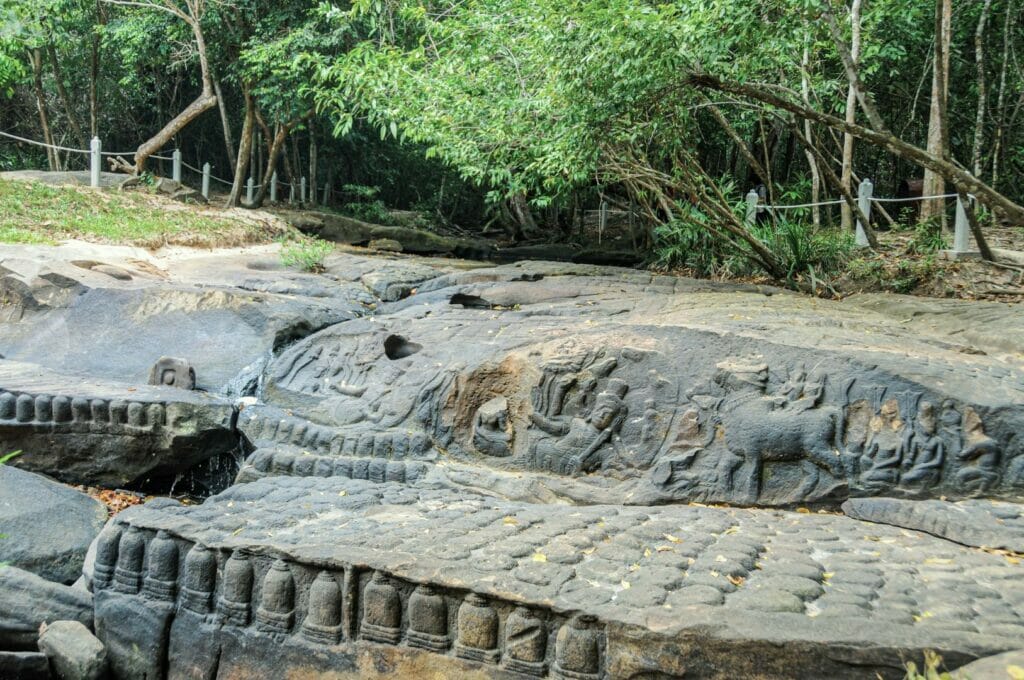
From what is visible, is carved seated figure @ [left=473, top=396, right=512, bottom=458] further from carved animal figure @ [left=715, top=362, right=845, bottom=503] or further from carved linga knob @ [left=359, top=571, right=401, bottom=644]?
carved linga knob @ [left=359, top=571, right=401, bottom=644]

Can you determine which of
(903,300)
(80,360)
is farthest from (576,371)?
(80,360)

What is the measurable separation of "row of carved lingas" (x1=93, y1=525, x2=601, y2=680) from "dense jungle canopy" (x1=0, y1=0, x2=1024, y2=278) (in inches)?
176

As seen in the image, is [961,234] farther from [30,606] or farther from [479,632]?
[30,606]

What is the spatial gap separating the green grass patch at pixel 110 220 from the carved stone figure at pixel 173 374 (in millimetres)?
4250

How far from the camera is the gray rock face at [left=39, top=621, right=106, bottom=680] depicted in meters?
4.01

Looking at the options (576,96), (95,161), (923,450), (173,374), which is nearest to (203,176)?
(95,161)

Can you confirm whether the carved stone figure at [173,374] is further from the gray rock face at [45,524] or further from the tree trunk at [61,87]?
the tree trunk at [61,87]

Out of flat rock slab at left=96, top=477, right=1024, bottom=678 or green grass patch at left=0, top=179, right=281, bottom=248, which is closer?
flat rock slab at left=96, top=477, right=1024, bottom=678

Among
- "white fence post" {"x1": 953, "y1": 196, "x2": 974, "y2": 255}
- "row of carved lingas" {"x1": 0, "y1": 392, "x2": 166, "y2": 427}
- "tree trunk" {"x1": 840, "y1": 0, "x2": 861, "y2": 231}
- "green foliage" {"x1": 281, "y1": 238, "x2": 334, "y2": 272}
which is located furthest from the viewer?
"green foliage" {"x1": 281, "y1": 238, "x2": 334, "y2": 272}

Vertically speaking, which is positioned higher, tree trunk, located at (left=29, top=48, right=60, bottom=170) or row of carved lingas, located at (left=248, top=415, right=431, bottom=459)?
tree trunk, located at (left=29, top=48, right=60, bottom=170)

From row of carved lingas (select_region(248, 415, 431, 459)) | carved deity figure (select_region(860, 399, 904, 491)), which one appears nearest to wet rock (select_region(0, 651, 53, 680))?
row of carved lingas (select_region(248, 415, 431, 459))

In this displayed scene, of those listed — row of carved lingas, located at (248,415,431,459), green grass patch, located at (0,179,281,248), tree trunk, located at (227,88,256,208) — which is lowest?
row of carved lingas, located at (248,415,431,459)

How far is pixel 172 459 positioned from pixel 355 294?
10.6ft

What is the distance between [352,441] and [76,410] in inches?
78.4
